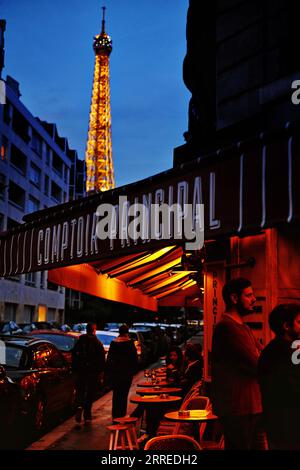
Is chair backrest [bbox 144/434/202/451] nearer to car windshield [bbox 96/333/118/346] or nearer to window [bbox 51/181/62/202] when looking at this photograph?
car windshield [bbox 96/333/118/346]

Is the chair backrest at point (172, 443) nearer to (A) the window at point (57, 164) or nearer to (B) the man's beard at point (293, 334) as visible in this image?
(B) the man's beard at point (293, 334)

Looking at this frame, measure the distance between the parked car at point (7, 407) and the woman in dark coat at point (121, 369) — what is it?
6.43 ft

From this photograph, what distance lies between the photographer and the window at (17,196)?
170 ft

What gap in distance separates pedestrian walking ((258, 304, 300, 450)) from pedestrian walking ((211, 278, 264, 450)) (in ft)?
1.07

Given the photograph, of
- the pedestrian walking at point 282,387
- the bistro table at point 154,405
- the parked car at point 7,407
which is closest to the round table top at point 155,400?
the bistro table at point 154,405

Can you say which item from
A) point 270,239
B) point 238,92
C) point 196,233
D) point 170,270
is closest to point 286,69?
point 238,92

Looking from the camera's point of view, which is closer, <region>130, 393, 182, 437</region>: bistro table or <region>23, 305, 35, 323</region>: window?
<region>130, 393, 182, 437</region>: bistro table

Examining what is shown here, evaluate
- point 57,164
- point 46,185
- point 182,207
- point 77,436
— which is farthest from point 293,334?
point 57,164

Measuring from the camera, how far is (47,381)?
34.2 feet

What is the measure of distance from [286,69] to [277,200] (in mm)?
3804

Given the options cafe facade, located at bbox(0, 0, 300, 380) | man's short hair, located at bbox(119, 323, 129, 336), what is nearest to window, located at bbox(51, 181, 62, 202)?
cafe facade, located at bbox(0, 0, 300, 380)

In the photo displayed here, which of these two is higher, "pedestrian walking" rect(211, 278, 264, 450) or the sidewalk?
"pedestrian walking" rect(211, 278, 264, 450)

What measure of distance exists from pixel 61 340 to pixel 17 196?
130 ft

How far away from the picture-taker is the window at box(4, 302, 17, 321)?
4836 centimetres
